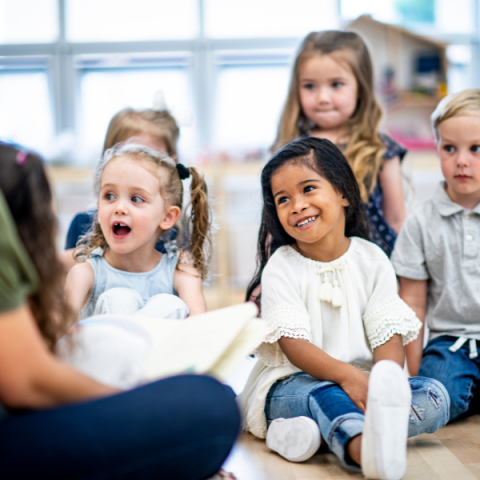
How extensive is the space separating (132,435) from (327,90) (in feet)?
4.12

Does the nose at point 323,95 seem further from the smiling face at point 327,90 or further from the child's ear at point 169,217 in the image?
the child's ear at point 169,217

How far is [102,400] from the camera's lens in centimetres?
66

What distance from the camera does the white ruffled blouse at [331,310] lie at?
1160 millimetres

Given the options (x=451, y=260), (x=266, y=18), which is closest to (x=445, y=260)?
(x=451, y=260)

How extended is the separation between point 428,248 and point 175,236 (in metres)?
0.66

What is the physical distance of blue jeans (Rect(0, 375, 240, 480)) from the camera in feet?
2.01

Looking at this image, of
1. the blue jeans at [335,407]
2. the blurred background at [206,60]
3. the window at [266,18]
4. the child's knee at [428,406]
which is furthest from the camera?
the window at [266,18]

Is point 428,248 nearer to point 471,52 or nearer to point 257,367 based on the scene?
point 257,367

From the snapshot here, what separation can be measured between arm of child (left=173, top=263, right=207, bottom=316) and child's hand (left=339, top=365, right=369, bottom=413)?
381 mm

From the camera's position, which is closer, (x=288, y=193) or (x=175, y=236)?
(x=288, y=193)

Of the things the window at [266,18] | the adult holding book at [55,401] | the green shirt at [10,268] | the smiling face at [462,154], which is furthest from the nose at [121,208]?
the window at [266,18]

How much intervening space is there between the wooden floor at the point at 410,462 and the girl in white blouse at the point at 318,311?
29 mm

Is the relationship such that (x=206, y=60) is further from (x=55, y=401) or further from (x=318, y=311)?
(x=55, y=401)

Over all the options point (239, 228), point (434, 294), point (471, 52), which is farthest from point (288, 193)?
point (471, 52)
